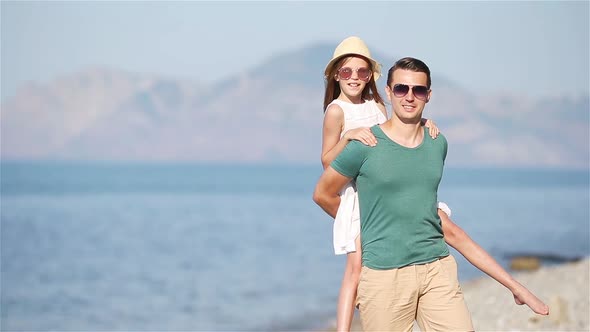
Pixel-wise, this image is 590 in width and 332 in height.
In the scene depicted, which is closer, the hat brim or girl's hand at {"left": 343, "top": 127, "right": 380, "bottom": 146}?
girl's hand at {"left": 343, "top": 127, "right": 380, "bottom": 146}

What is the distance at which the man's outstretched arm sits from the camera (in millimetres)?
5035

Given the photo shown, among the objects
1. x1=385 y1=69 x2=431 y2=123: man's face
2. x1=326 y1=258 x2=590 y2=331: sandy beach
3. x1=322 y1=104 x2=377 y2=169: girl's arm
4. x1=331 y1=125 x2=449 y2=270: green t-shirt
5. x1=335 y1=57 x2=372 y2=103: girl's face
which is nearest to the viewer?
x1=331 y1=125 x2=449 y2=270: green t-shirt

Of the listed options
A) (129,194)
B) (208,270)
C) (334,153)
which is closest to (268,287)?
(208,270)

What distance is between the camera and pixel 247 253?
95.1 feet

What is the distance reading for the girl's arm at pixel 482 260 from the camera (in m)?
5.14

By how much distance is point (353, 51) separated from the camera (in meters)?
5.70

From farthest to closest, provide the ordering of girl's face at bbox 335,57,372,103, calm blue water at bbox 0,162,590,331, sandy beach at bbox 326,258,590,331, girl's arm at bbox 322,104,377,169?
1. calm blue water at bbox 0,162,590,331
2. sandy beach at bbox 326,258,590,331
3. girl's face at bbox 335,57,372,103
4. girl's arm at bbox 322,104,377,169

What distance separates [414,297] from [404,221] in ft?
1.29

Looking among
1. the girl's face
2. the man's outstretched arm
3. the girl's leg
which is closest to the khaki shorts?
the girl's leg

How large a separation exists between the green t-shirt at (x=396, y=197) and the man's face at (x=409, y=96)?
0.14 meters

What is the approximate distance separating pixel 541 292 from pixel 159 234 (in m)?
24.4

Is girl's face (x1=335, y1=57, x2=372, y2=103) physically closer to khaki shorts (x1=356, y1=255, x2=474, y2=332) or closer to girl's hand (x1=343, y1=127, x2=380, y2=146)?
girl's hand (x1=343, y1=127, x2=380, y2=146)

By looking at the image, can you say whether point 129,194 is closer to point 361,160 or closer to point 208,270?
point 208,270

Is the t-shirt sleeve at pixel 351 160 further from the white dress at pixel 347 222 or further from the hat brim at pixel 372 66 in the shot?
the hat brim at pixel 372 66
